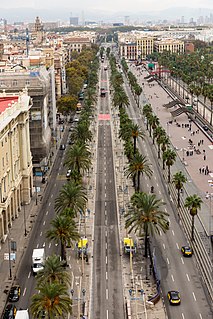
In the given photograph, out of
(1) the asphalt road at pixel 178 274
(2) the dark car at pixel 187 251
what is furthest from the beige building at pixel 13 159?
(2) the dark car at pixel 187 251

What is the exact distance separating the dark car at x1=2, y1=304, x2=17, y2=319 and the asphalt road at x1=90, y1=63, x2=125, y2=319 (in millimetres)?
7816

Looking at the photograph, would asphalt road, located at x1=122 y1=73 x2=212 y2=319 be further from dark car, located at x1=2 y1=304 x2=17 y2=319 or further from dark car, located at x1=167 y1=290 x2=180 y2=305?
dark car, located at x1=2 y1=304 x2=17 y2=319

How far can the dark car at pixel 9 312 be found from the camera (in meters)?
54.0

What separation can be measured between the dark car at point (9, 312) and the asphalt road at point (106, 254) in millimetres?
7816

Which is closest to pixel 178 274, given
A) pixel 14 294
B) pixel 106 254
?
pixel 106 254

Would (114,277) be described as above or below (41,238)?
below

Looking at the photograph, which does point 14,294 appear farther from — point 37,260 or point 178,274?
point 178,274

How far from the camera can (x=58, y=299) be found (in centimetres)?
4638

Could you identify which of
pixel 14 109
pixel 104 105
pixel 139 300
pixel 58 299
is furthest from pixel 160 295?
pixel 104 105

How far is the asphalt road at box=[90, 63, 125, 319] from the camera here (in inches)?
2237

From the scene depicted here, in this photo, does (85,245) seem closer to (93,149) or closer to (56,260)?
(56,260)

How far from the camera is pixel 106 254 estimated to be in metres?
68.9

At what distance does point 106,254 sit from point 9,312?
57.7ft

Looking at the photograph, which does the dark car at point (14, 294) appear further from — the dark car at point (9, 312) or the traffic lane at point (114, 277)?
the traffic lane at point (114, 277)
